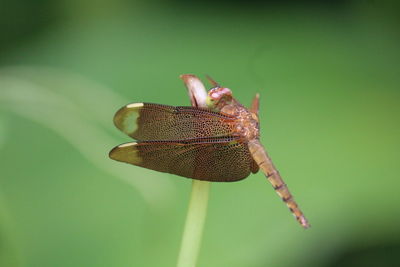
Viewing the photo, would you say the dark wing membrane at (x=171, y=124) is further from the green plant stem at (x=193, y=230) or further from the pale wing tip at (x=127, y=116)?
the green plant stem at (x=193, y=230)

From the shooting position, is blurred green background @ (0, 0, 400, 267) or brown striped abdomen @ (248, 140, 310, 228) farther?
blurred green background @ (0, 0, 400, 267)

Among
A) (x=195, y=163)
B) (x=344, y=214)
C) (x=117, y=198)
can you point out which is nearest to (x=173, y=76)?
(x=117, y=198)

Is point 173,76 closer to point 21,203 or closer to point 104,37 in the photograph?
point 104,37

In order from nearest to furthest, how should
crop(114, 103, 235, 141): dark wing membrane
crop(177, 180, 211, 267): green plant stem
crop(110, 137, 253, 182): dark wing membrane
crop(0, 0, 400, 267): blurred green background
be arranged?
crop(177, 180, 211, 267): green plant stem, crop(110, 137, 253, 182): dark wing membrane, crop(114, 103, 235, 141): dark wing membrane, crop(0, 0, 400, 267): blurred green background

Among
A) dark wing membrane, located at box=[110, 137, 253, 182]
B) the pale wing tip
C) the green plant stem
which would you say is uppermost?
the pale wing tip

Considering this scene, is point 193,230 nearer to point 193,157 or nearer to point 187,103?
point 193,157

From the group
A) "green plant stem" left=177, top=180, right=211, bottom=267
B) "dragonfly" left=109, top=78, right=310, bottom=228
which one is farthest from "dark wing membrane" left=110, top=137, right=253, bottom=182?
"green plant stem" left=177, top=180, right=211, bottom=267

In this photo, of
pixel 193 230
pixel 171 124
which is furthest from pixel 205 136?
pixel 193 230

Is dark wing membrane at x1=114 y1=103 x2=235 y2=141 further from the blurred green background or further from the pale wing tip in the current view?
the blurred green background

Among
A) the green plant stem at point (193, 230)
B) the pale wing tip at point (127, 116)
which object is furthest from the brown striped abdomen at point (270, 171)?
the green plant stem at point (193, 230)
